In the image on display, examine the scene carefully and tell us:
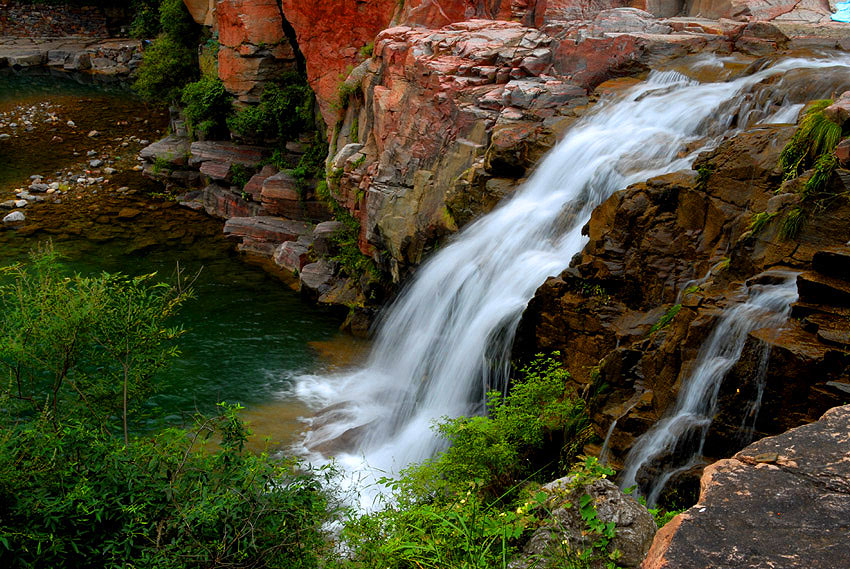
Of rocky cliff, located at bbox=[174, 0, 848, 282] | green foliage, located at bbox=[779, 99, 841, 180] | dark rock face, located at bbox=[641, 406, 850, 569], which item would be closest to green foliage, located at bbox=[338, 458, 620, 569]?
dark rock face, located at bbox=[641, 406, 850, 569]

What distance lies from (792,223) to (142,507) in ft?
19.3

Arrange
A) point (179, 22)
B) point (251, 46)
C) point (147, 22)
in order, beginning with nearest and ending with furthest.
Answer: point (251, 46) → point (179, 22) → point (147, 22)

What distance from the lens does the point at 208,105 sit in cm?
2041

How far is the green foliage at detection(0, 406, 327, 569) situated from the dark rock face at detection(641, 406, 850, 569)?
3.27 meters

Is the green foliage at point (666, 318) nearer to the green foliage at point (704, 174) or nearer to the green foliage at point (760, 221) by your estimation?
the green foliage at point (760, 221)

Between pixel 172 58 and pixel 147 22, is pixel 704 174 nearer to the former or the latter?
pixel 172 58

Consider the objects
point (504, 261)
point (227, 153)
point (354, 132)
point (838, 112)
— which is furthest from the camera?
point (227, 153)

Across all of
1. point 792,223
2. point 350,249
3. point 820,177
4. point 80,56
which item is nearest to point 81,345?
point 792,223

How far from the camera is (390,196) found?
1332cm

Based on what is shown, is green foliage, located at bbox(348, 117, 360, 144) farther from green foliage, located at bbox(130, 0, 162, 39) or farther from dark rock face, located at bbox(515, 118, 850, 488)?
green foliage, located at bbox(130, 0, 162, 39)

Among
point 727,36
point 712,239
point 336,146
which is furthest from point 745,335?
point 336,146

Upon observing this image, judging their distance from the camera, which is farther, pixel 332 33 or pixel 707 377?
pixel 332 33

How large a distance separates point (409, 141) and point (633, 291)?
642 centimetres

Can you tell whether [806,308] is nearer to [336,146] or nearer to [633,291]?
[633,291]
